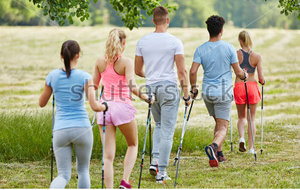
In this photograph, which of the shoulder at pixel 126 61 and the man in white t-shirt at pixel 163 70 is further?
the man in white t-shirt at pixel 163 70

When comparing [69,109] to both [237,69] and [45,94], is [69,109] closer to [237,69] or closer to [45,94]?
[45,94]

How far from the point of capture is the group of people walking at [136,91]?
4.75 meters

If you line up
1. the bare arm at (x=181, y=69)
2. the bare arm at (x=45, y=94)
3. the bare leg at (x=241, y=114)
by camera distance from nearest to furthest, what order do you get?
the bare arm at (x=45, y=94) → the bare arm at (x=181, y=69) → the bare leg at (x=241, y=114)

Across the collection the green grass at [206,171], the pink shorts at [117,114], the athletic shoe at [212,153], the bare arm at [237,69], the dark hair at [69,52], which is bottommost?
the green grass at [206,171]

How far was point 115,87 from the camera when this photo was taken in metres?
5.36

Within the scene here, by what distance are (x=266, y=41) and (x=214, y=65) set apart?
2189 cm

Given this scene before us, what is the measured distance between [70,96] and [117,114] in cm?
77

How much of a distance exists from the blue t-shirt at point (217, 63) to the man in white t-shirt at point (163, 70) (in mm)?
788

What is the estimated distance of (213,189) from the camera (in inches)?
217

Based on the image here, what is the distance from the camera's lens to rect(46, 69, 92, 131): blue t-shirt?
4.72 metres

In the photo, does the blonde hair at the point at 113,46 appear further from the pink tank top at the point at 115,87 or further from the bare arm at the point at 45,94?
the bare arm at the point at 45,94

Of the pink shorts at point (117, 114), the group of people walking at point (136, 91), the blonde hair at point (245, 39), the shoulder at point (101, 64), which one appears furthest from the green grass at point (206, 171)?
the blonde hair at point (245, 39)

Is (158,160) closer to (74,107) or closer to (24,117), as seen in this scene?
(74,107)

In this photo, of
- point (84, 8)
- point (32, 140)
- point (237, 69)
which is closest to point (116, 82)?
point (237, 69)
